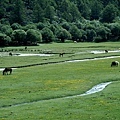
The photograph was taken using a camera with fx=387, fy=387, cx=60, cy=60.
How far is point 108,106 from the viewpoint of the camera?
33.0 m

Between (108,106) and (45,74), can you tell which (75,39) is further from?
(108,106)

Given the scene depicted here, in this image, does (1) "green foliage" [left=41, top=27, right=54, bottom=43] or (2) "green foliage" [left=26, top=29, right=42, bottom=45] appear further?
(1) "green foliage" [left=41, top=27, right=54, bottom=43]

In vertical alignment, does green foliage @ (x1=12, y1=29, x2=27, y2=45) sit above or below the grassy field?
above

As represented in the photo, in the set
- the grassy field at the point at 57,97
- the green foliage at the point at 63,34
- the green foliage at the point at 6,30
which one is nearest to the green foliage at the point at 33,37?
the green foliage at the point at 6,30

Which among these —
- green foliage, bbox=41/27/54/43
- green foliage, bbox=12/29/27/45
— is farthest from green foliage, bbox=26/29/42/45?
green foliage, bbox=41/27/54/43

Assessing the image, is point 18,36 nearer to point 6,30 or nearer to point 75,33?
point 6,30

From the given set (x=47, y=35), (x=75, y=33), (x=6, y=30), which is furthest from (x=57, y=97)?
(x=75, y=33)

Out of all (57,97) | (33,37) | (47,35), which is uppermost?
(47,35)

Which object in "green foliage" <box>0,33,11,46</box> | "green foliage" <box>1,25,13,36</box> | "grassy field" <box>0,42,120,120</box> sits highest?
"green foliage" <box>1,25,13,36</box>

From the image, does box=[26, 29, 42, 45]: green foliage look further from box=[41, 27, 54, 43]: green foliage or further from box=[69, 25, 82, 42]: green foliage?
box=[69, 25, 82, 42]: green foliage

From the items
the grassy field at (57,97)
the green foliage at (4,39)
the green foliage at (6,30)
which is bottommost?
the grassy field at (57,97)

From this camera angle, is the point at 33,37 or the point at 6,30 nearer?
the point at 33,37

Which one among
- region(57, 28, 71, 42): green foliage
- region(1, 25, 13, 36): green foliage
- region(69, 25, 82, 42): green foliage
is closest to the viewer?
region(1, 25, 13, 36): green foliage

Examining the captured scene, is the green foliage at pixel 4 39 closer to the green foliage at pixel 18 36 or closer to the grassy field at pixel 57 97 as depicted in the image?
the green foliage at pixel 18 36
